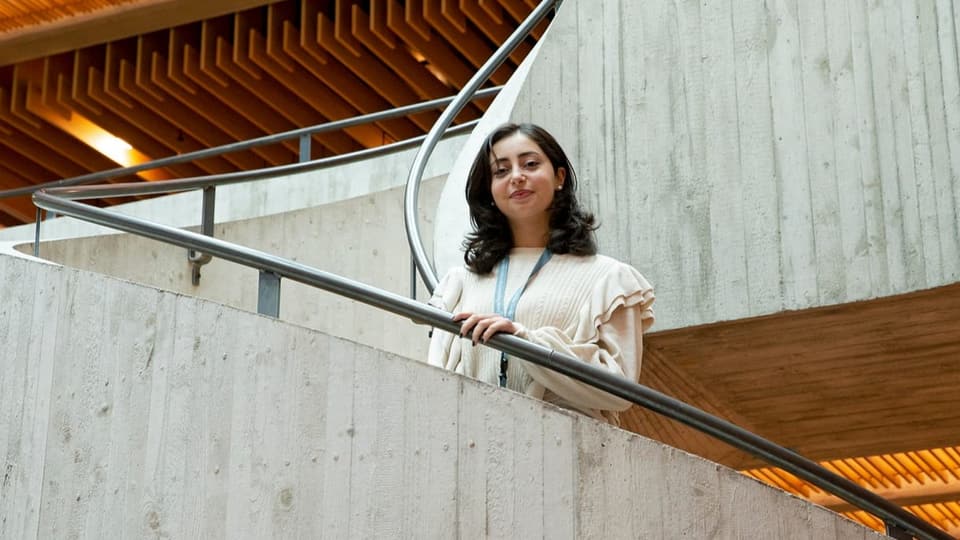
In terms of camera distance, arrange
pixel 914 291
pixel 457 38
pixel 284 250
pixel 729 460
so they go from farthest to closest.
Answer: pixel 457 38
pixel 284 250
pixel 729 460
pixel 914 291

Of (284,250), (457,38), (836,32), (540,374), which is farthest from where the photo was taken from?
(457,38)

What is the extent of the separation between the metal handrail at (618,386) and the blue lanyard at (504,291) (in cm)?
16

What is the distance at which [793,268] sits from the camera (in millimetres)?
4770

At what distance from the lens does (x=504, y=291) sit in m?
3.41

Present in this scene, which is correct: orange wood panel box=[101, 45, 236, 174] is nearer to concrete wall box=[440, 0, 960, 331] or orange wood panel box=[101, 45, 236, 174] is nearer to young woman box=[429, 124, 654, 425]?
concrete wall box=[440, 0, 960, 331]

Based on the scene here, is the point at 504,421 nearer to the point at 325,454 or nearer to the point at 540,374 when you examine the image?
the point at 540,374

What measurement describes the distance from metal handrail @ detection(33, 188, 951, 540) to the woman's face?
32 centimetres

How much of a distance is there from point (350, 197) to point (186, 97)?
3.24 meters

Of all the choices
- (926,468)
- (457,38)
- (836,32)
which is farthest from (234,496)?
(457,38)

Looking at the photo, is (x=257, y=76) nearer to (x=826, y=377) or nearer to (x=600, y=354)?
(x=826, y=377)

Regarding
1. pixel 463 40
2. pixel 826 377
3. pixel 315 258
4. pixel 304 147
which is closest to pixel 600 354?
pixel 826 377

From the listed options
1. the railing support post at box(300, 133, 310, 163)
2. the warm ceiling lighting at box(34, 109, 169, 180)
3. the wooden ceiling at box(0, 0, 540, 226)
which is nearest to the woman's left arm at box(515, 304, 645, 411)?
the railing support post at box(300, 133, 310, 163)

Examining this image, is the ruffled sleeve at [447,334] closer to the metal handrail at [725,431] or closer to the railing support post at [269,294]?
the metal handrail at [725,431]

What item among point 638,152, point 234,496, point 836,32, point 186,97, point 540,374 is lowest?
point 234,496
